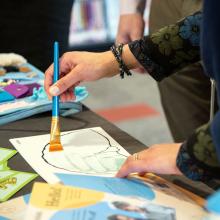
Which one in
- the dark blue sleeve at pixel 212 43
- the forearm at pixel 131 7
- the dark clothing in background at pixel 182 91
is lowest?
the dark clothing in background at pixel 182 91

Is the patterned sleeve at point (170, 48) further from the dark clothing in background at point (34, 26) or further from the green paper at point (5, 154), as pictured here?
the dark clothing in background at point (34, 26)

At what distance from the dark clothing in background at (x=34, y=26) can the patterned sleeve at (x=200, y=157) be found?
1100mm

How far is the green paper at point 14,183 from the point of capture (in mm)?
726

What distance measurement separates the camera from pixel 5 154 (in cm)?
86

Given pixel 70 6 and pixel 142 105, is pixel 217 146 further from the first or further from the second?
pixel 142 105

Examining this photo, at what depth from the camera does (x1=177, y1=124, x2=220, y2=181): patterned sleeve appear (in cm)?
66

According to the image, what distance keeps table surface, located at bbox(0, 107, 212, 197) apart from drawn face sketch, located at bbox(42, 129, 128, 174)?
28 mm

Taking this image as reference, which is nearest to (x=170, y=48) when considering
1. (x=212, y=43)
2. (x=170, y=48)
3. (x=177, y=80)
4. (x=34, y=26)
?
(x=170, y=48)

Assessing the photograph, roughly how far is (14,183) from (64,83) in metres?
0.27

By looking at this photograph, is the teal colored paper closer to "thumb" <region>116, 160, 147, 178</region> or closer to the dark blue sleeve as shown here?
"thumb" <region>116, 160, 147, 178</region>

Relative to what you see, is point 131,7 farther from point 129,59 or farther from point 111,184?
point 111,184

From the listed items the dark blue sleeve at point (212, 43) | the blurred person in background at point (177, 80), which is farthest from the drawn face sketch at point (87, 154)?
the blurred person in background at point (177, 80)

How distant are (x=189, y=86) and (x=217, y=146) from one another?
0.73m

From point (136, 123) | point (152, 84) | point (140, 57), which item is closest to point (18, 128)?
point (140, 57)
